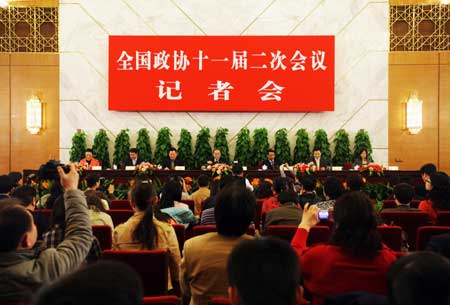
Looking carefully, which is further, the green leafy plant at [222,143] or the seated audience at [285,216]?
the green leafy plant at [222,143]

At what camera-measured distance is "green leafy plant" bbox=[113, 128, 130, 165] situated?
409 inches

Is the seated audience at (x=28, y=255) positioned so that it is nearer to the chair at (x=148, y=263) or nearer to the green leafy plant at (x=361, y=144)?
the chair at (x=148, y=263)

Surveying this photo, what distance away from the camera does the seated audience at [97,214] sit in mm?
3924

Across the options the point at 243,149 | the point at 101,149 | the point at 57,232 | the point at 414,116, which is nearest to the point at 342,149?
the point at 414,116

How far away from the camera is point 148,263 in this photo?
108 inches

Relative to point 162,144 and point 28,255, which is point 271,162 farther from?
point 28,255

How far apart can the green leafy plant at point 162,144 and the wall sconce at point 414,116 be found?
16.1 ft

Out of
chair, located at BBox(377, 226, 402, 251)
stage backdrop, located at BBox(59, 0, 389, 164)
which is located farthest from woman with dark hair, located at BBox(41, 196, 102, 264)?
stage backdrop, located at BBox(59, 0, 389, 164)

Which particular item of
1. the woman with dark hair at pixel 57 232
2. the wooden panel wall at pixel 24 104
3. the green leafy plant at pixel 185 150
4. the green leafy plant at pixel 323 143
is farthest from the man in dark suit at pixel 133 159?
the woman with dark hair at pixel 57 232

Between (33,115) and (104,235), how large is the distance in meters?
7.90

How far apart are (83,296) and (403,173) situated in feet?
27.8

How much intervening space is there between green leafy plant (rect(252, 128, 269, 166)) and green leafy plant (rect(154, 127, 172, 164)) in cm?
174

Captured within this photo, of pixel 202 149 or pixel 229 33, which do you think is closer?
pixel 202 149

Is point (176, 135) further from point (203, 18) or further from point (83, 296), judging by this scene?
point (83, 296)
